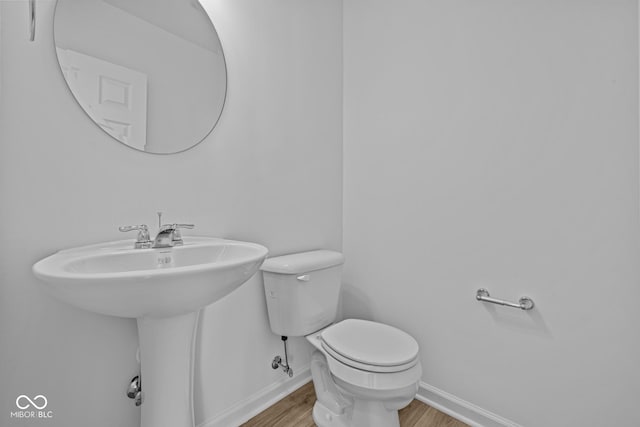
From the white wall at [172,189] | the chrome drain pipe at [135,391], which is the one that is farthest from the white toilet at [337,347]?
the chrome drain pipe at [135,391]

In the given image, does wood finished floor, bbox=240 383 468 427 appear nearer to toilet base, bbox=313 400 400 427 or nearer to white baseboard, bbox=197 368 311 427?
white baseboard, bbox=197 368 311 427

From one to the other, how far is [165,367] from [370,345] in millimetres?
758

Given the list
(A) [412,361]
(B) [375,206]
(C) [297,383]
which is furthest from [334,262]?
(C) [297,383]

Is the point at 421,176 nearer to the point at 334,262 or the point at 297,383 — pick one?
the point at 334,262

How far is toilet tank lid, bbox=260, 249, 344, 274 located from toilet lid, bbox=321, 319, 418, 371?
0.29m

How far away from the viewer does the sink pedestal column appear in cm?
82

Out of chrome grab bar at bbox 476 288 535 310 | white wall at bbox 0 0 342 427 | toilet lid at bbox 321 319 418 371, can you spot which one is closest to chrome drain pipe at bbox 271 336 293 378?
white wall at bbox 0 0 342 427

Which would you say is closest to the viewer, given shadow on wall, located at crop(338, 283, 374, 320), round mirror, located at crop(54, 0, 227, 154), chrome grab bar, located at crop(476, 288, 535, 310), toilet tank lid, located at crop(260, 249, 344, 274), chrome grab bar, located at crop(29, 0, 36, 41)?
chrome grab bar, located at crop(29, 0, 36, 41)

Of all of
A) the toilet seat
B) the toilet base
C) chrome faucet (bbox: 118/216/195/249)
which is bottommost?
the toilet base

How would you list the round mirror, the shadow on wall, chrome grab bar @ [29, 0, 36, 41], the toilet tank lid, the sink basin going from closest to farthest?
the sink basin < chrome grab bar @ [29, 0, 36, 41] < the round mirror < the toilet tank lid < the shadow on wall

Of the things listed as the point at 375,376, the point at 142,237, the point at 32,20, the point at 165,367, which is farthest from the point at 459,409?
the point at 32,20

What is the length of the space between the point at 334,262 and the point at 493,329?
751 mm

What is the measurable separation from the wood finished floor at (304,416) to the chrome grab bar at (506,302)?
0.59m

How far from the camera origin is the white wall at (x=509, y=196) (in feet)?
3.25
